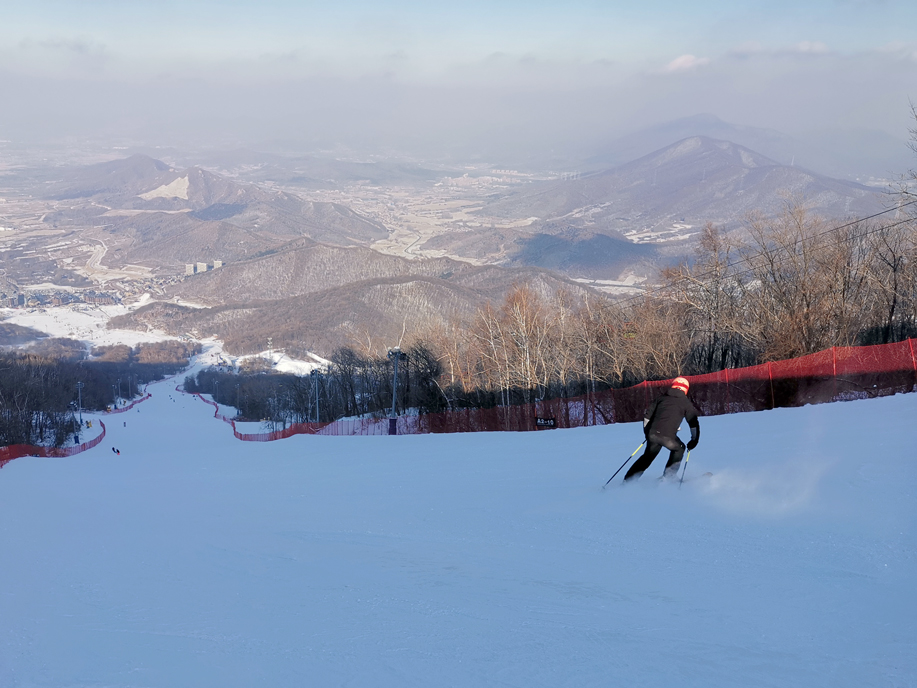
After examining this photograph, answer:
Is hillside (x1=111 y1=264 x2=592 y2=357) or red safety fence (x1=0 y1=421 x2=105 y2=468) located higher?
hillside (x1=111 y1=264 x2=592 y2=357)

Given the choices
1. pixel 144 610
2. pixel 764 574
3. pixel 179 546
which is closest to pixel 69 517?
pixel 179 546

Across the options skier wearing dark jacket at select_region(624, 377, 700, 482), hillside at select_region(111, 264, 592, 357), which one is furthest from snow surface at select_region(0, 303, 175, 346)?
skier wearing dark jacket at select_region(624, 377, 700, 482)

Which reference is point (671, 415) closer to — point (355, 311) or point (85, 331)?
point (355, 311)

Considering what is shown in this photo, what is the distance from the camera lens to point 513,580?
6.81m

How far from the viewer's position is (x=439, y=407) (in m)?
48.6

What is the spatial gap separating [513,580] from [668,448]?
364 cm

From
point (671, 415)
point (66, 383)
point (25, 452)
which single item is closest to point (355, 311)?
point (66, 383)

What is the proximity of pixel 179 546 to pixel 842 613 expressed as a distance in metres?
7.70

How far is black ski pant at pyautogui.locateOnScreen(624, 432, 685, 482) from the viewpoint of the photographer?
9.60 meters

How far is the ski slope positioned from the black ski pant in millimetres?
243

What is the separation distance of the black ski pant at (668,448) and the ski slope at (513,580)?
0.24 m

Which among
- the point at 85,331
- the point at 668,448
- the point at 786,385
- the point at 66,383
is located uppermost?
the point at 85,331

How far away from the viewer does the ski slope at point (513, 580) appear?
5.07 m

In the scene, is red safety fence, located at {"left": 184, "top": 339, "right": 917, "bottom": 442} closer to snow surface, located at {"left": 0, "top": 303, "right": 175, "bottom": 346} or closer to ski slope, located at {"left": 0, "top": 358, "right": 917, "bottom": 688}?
ski slope, located at {"left": 0, "top": 358, "right": 917, "bottom": 688}
